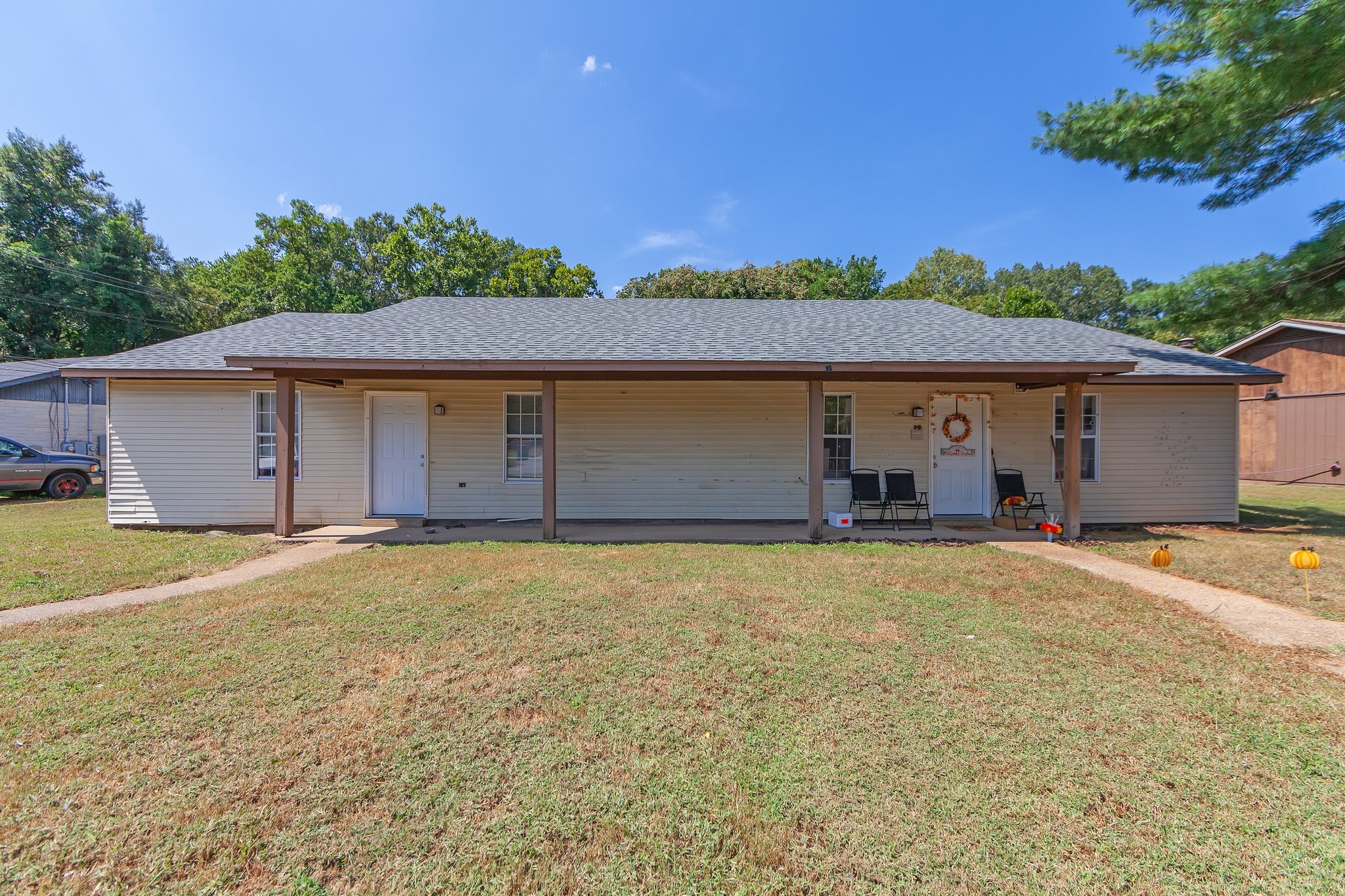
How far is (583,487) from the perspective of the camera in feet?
28.9

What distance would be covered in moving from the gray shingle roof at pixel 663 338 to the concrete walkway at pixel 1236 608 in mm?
2663

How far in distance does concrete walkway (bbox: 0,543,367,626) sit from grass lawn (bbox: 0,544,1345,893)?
0.43m

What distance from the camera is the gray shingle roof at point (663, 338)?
7.11 metres

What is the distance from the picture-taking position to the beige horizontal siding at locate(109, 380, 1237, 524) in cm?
867

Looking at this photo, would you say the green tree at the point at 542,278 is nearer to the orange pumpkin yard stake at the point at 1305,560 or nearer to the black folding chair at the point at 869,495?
the black folding chair at the point at 869,495

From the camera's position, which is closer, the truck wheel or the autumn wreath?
the autumn wreath

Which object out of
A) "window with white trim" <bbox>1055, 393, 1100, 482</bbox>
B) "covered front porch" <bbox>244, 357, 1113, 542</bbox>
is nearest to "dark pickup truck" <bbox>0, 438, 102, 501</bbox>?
"covered front porch" <bbox>244, 357, 1113, 542</bbox>

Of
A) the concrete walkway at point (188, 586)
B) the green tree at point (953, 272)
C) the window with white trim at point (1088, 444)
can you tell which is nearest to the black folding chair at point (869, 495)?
the window with white trim at point (1088, 444)

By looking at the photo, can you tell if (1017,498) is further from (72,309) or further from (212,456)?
(72,309)

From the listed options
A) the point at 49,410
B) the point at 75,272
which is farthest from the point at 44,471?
the point at 75,272

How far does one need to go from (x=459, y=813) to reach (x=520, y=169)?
752 inches

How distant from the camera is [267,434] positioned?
8422mm

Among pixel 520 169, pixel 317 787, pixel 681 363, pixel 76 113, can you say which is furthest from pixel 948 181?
pixel 76 113

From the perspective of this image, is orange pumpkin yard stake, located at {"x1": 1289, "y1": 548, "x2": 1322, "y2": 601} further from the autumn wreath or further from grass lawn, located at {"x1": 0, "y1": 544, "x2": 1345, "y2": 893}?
the autumn wreath
